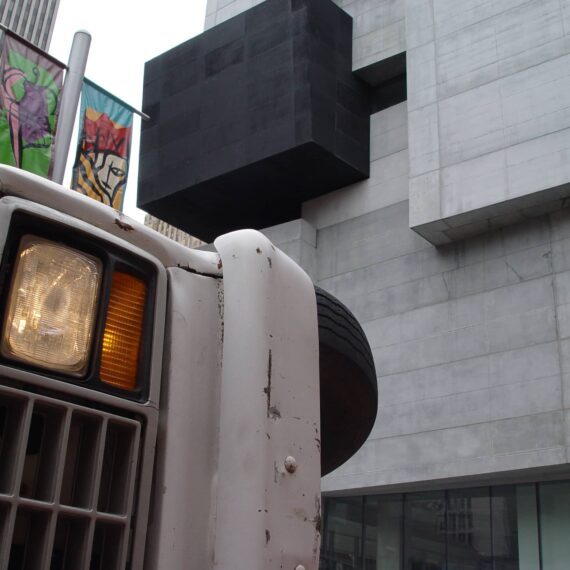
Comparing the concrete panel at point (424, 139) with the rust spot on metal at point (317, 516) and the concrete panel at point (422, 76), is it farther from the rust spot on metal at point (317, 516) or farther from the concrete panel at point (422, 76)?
the rust spot on metal at point (317, 516)

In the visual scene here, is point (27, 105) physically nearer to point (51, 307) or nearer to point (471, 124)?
point (51, 307)

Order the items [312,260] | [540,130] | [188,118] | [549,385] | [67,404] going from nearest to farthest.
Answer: [67,404], [549,385], [540,130], [312,260], [188,118]

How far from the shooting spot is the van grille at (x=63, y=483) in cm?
157

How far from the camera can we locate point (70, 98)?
8875 mm

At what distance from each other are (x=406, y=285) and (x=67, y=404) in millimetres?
21394

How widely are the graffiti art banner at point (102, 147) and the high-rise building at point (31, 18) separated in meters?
50.8

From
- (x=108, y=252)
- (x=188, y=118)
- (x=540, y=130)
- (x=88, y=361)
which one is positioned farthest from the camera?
(x=188, y=118)

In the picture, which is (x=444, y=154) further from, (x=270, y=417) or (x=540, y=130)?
(x=270, y=417)

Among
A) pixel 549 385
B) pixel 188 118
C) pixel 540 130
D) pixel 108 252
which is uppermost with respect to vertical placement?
pixel 188 118

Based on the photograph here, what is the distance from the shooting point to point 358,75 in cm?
2678

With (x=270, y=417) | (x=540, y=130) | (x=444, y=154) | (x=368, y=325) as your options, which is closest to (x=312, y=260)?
(x=368, y=325)

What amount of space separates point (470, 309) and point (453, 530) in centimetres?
546

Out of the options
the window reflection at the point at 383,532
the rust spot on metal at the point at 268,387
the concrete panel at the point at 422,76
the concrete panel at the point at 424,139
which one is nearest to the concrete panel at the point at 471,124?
the concrete panel at the point at 424,139

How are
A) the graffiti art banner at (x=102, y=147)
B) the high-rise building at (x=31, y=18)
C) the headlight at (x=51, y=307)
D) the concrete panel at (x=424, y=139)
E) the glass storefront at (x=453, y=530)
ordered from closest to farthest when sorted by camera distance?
1. the headlight at (x=51, y=307)
2. the graffiti art banner at (x=102, y=147)
3. the glass storefront at (x=453, y=530)
4. the concrete panel at (x=424, y=139)
5. the high-rise building at (x=31, y=18)
